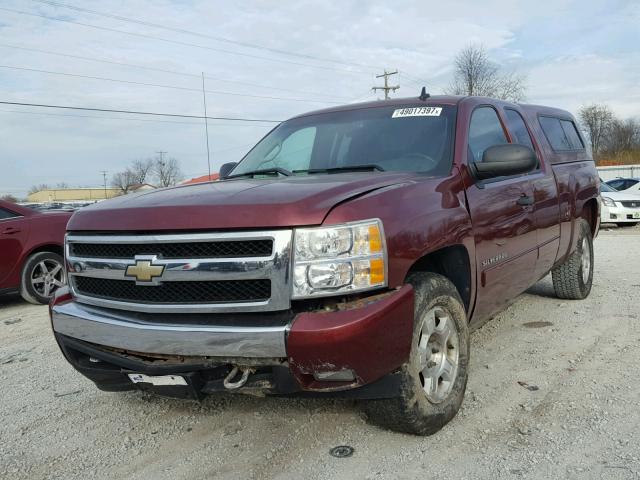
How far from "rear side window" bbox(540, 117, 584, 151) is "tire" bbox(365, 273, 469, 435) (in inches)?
106

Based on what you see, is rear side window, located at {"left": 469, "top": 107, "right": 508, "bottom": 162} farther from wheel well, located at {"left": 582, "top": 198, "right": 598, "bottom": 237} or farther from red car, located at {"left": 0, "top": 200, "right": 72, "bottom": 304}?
red car, located at {"left": 0, "top": 200, "right": 72, "bottom": 304}

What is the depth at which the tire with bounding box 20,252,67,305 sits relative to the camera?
23.2ft

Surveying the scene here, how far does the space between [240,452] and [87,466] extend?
2.52ft

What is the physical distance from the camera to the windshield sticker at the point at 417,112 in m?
3.77

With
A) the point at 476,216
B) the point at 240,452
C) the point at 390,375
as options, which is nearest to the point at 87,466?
the point at 240,452

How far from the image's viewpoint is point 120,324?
2.68 meters

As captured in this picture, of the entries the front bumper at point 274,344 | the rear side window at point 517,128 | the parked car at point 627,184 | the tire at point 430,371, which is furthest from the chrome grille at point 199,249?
the parked car at point 627,184

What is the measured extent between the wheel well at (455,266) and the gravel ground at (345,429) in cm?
67

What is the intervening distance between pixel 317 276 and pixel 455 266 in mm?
1225

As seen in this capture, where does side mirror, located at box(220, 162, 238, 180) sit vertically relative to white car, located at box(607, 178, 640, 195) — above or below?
above

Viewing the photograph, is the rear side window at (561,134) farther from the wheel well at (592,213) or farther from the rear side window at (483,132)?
the rear side window at (483,132)

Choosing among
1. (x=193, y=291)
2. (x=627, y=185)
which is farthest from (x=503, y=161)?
(x=627, y=185)

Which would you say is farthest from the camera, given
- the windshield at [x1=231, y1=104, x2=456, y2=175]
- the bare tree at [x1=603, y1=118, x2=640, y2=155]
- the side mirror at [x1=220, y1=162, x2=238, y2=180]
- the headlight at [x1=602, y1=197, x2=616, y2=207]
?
the bare tree at [x1=603, y1=118, x2=640, y2=155]

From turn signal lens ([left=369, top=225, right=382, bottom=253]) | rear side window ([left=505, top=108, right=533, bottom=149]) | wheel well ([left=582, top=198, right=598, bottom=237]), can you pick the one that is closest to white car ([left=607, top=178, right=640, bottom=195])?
wheel well ([left=582, top=198, right=598, bottom=237])
